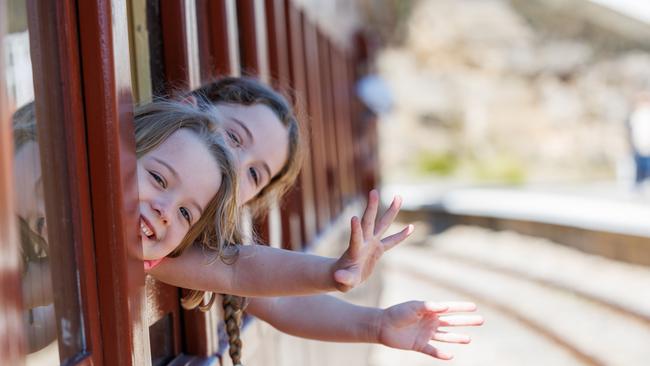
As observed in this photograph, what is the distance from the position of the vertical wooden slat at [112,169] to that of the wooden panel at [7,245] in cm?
40

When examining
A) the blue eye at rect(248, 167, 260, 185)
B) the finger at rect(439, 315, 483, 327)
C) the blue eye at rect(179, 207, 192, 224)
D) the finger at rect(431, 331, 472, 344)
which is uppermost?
the blue eye at rect(248, 167, 260, 185)

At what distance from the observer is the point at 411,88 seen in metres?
25.4

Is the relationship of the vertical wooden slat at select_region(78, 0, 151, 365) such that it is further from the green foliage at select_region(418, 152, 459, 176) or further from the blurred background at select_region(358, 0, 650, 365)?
the green foliage at select_region(418, 152, 459, 176)

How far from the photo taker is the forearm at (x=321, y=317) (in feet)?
6.27

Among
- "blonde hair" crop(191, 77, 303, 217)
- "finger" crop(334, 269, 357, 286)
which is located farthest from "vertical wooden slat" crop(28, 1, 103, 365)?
"blonde hair" crop(191, 77, 303, 217)

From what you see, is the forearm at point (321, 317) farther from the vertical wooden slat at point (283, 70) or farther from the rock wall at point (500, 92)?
the rock wall at point (500, 92)

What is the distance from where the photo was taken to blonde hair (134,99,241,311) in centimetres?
168

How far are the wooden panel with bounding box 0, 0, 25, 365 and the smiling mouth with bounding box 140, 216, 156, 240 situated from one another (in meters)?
0.56

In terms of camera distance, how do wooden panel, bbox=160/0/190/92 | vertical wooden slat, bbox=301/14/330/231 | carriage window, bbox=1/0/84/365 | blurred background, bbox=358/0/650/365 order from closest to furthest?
1. carriage window, bbox=1/0/84/365
2. wooden panel, bbox=160/0/190/92
3. vertical wooden slat, bbox=301/14/330/231
4. blurred background, bbox=358/0/650/365

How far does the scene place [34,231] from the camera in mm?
1254

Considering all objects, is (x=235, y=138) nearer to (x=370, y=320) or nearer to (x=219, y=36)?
(x=370, y=320)

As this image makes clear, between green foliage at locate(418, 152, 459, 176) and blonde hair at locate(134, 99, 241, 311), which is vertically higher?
blonde hair at locate(134, 99, 241, 311)

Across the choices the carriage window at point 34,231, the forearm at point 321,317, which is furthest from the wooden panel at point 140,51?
the carriage window at point 34,231

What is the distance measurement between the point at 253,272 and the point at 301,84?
3.23m
